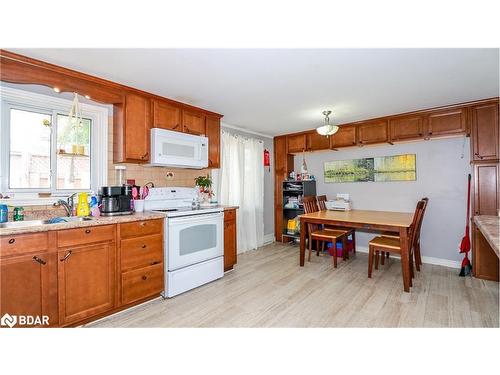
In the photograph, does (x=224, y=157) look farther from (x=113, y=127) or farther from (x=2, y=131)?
(x=2, y=131)

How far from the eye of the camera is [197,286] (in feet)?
8.86

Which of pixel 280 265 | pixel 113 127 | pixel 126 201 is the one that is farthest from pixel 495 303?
pixel 113 127

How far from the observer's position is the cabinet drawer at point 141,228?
2146mm

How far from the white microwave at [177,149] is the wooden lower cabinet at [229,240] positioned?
79 centimetres

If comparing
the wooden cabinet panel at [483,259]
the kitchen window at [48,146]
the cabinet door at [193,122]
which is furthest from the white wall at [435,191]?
the kitchen window at [48,146]

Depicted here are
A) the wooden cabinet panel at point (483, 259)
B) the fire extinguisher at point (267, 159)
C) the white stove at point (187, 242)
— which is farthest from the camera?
the fire extinguisher at point (267, 159)

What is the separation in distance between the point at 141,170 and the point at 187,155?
593 mm

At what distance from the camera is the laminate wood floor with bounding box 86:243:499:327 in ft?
6.53

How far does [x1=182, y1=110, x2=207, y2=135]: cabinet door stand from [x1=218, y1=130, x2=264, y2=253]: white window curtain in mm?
710

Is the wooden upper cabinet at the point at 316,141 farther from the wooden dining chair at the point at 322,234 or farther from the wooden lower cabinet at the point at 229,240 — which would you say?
the wooden lower cabinet at the point at 229,240

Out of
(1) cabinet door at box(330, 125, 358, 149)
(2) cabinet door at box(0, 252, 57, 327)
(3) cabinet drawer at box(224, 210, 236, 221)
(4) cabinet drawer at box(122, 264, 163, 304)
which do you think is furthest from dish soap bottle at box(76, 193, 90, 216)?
(1) cabinet door at box(330, 125, 358, 149)

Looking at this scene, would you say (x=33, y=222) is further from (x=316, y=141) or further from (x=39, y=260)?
(x=316, y=141)

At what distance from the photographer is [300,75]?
2.23 meters

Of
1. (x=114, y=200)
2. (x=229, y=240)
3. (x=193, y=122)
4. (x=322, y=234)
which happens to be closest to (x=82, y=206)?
(x=114, y=200)
